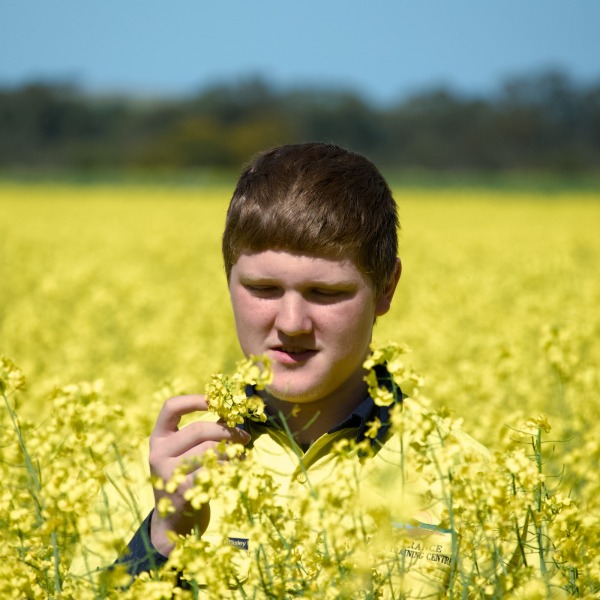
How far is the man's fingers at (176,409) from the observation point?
1.88 m

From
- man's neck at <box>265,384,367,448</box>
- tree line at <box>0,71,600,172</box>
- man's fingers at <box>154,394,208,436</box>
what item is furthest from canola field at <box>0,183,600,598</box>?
tree line at <box>0,71,600,172</box>

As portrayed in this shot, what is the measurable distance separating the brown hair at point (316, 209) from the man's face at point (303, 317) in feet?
0.13

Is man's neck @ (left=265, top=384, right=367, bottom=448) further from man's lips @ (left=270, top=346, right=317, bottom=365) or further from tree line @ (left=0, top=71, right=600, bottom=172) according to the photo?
tree line @ (left=0, top=71, right=600, bottom=172)

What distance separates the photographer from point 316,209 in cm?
213

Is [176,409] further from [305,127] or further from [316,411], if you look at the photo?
[305,127]

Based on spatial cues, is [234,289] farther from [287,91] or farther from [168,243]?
[287,91]

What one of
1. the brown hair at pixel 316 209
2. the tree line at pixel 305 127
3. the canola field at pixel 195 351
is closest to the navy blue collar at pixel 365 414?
the canola field at pixel 195 351

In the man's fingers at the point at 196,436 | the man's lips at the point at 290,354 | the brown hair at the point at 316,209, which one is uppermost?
the brown hair at the point at 316,209

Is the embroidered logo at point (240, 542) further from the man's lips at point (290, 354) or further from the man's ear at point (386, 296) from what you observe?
the man's ear at point (386, 296)

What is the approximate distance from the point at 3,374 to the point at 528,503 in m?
0.96

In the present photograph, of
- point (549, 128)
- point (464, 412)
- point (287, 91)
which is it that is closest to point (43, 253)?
point (464, 412)

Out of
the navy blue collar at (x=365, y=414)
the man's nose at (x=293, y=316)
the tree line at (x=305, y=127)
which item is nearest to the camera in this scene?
the man's nose at (x=293, y=316)

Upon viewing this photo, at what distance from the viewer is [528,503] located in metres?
1.71

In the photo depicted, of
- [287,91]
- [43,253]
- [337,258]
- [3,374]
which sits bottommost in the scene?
[43,253]
